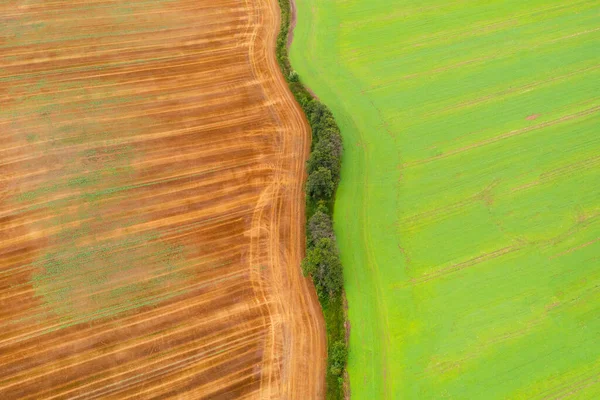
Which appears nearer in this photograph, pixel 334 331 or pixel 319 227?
pixel 334 331

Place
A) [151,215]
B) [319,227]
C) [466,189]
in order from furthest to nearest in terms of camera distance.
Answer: [466,189]
[151,215]
[319,227]

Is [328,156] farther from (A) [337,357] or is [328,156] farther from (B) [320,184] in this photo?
(A) [337,357]

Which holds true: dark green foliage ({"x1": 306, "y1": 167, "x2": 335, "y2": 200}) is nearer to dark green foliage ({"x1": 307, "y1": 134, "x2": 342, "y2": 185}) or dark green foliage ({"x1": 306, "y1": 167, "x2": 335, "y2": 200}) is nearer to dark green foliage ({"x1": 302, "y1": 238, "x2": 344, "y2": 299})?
dark green foliage ({"x1": 307, "y1": 134, "x2": 342, "y2": 185})

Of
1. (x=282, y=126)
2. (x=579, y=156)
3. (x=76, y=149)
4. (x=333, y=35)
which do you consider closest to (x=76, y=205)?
(x=76, y=149)

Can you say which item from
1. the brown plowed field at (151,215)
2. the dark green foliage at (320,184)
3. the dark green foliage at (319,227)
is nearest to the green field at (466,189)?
the dark green foliage at (319,227)

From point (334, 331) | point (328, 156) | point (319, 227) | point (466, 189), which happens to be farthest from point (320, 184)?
point (466, 189)

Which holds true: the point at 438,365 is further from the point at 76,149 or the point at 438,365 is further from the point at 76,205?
the point at 76,149
